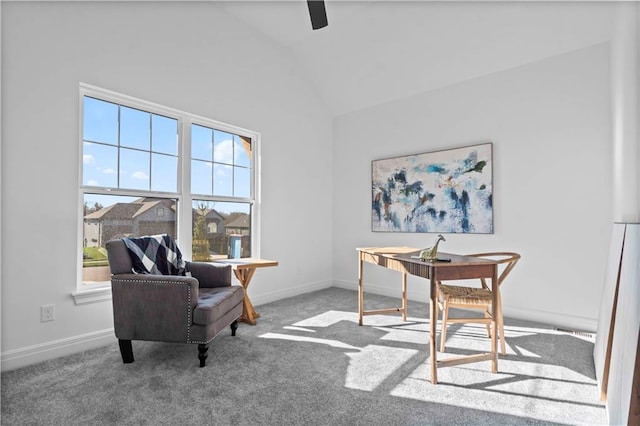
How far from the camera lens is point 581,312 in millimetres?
3168

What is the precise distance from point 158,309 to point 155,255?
1.87ft

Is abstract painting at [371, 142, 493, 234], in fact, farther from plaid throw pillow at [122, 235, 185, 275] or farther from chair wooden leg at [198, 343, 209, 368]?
chair wooden leg at [198, 343, 209, 368]

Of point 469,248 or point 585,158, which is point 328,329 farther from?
point 585,158

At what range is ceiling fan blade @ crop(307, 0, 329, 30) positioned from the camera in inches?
81.6

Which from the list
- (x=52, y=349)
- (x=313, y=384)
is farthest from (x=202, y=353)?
(x=52, y=349)

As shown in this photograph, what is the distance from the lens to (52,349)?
8.14 ft

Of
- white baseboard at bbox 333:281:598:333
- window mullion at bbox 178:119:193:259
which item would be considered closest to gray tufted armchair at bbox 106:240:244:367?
window mullion at bbox 178:119:193:259

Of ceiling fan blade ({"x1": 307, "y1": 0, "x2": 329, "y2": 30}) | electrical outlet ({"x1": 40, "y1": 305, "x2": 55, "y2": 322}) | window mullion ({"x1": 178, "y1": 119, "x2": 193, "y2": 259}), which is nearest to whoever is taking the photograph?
ceiling fan blade ({"x1": 307, "y1": 0, "x2": 329, "y2": 30})

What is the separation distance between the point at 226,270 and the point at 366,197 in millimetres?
2522

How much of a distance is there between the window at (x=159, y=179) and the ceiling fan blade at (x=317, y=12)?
5.94 feet

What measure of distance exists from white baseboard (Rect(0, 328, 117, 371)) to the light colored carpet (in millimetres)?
88

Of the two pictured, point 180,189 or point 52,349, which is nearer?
point 52,349

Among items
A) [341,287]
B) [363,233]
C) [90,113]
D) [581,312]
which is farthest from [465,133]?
[90,113]

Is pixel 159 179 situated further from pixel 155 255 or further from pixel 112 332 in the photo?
pixel 112 332
